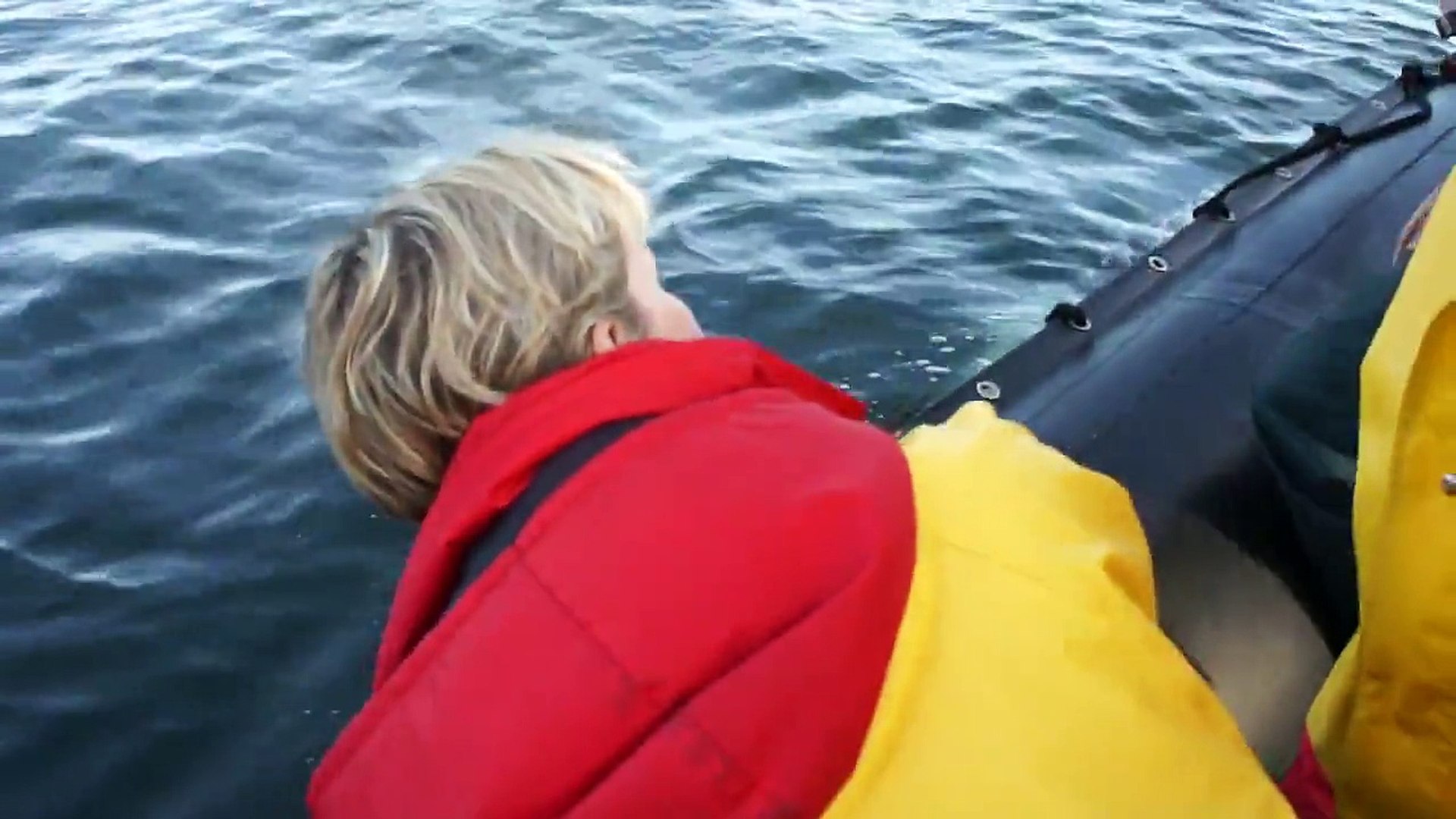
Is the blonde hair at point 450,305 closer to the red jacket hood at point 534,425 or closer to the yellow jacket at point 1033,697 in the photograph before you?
the red jacket hood at point 534,425

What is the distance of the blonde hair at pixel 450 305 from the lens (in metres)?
1.64

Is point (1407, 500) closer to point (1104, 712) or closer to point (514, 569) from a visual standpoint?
point (1104, 712)

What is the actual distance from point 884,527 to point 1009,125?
496 centimetres

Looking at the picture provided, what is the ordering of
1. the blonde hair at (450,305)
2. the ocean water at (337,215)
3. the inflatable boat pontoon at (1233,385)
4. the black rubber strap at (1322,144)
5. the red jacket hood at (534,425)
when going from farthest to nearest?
1. the black rubber strap at (1322,144)
2. the ocean water at (337,215)
3. the inflatable boat pontoon at (1233,385)
4. the blonde hair at (450,305)
5. the red jacket hood at (534,425)

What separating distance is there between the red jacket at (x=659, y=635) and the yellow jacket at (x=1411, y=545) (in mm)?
576

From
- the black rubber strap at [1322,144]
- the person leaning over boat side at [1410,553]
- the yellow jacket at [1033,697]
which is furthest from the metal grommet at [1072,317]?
the yellow jacket at [1033,697]

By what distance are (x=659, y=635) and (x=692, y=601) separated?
43 millimetres

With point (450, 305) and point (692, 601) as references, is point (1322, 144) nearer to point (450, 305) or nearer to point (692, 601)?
point (450, 305)

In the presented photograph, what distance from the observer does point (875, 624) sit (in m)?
1.28

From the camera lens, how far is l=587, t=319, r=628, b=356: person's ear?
1.67 meters

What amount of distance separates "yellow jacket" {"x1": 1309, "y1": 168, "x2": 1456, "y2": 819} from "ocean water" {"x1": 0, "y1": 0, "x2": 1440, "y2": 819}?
2220mm

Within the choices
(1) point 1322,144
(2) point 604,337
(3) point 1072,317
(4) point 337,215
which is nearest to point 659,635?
(2) point 604,337

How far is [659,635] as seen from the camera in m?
1.21

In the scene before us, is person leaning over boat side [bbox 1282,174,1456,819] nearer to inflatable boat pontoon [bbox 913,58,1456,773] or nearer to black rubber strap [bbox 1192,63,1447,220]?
inflatable boat pontoon [bbox 913,58,1456,773]
